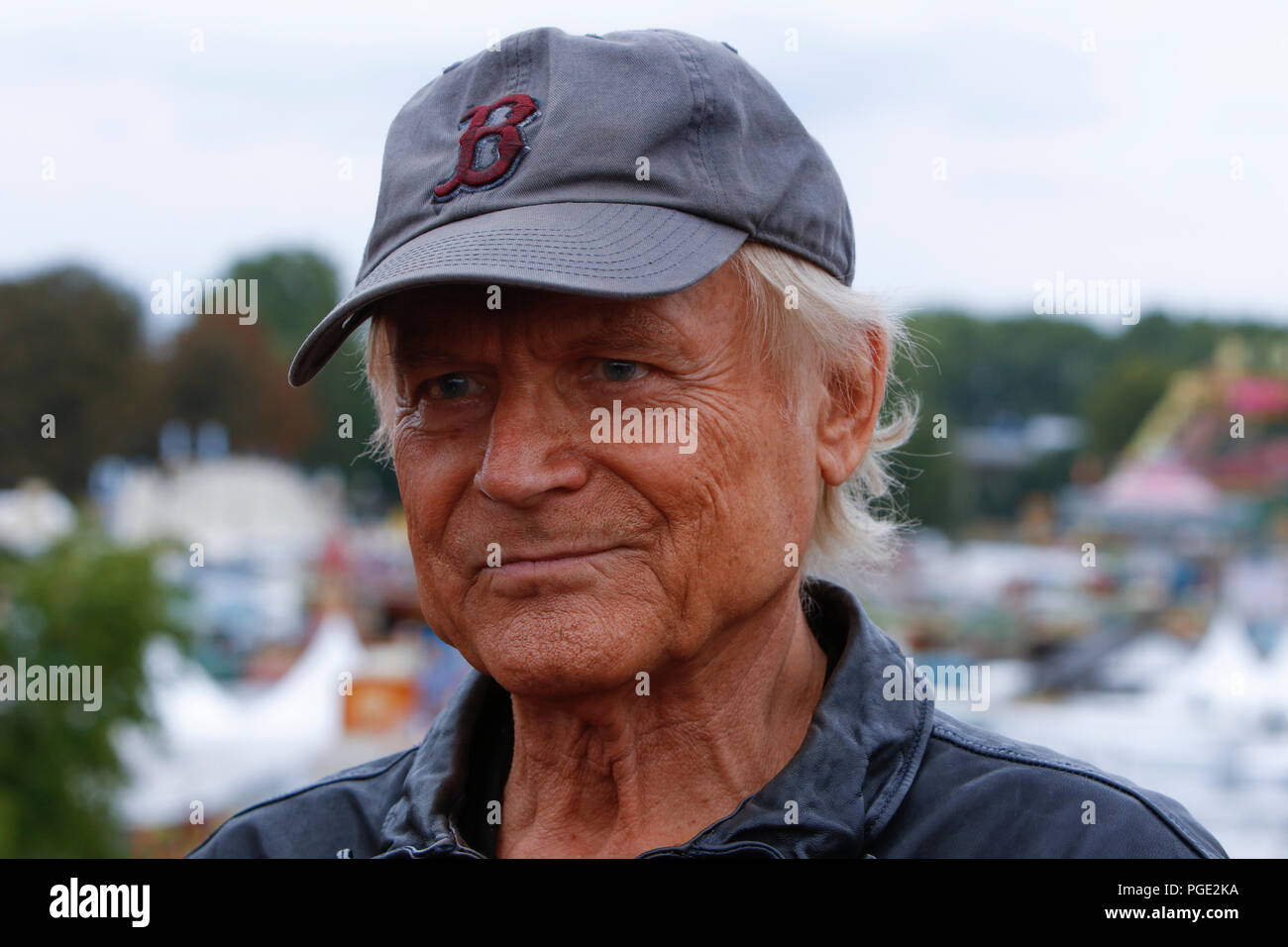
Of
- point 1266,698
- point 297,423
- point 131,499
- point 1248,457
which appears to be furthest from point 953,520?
point 1266,698

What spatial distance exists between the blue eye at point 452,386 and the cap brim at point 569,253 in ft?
0.58

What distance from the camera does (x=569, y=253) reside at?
168 centimetres

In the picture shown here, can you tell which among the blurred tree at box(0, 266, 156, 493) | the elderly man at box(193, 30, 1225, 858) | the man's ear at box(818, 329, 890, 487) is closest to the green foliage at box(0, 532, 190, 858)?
the elderly man at box(193, 30, 1225, 858)

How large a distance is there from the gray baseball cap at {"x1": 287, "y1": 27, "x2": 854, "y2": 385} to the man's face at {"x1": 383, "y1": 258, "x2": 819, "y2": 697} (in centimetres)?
9

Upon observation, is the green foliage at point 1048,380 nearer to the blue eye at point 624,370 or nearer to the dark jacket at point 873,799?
the dark jacket at point 873,799

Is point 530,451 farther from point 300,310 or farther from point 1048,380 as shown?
point 300,310

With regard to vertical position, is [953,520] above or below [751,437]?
below

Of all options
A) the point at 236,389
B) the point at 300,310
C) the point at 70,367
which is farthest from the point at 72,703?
the point at 300,310

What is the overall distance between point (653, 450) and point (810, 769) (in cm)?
51

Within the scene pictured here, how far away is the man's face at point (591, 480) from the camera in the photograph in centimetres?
177
